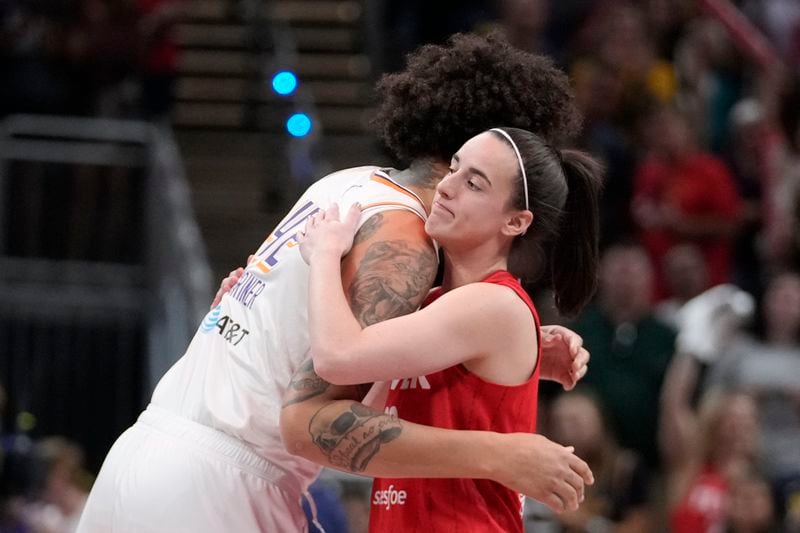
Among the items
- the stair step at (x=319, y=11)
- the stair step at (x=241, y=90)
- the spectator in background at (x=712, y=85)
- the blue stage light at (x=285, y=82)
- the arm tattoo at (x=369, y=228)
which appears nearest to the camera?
the arm tattoo at (x=369, y=228)

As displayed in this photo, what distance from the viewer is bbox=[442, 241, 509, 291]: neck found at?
13.1ft

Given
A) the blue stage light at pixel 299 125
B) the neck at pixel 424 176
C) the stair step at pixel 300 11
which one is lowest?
the neck at pixel 424 176

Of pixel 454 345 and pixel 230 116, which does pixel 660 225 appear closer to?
pixel 230 116

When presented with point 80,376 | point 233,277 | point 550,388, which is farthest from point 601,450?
point 233,277

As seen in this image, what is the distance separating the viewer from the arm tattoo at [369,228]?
12.8ft

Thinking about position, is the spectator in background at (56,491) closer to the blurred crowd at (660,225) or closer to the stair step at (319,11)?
the blurred crowd at (660,225)

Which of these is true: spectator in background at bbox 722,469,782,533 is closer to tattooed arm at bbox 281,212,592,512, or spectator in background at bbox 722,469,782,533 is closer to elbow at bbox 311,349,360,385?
tattooed arm at bbox 281,212,592,512

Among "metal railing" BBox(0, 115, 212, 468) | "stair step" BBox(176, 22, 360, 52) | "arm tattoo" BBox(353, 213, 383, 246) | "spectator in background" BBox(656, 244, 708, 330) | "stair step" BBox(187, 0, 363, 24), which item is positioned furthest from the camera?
"stair step" BBox(187, 0, 363, 24)

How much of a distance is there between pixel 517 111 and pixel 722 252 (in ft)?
21.7

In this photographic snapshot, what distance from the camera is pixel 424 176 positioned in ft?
13.7

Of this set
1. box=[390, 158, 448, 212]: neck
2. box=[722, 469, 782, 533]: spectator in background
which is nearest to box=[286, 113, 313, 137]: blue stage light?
box=[722, 469, 782, 533]: spectator in background

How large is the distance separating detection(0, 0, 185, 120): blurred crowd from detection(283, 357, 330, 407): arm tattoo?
24.6ft

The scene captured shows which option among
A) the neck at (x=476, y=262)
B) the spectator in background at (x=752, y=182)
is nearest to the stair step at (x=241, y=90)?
the spectator in background at (x=752, y=182)

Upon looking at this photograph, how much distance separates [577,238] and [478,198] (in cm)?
43
